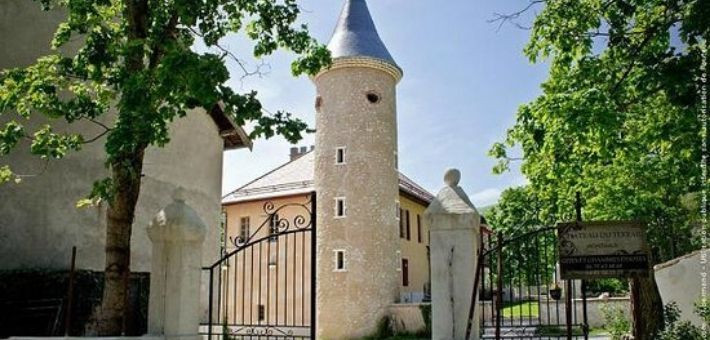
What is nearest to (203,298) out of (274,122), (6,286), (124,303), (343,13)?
(6,286)

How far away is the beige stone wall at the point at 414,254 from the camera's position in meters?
33.5

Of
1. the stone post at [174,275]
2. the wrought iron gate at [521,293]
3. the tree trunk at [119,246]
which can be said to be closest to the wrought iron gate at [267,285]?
the stone post at [174,275]

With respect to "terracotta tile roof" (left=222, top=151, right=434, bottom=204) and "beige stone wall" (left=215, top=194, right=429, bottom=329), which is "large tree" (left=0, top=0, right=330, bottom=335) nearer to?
"beige stone wall" (left=215, top=194, right=429, bottom=329)

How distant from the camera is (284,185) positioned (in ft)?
108

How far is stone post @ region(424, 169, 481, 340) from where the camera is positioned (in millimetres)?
7359

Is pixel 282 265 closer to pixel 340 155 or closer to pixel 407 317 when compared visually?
pixel 340 155

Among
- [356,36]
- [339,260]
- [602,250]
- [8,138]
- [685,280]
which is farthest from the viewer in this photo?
[356,36]

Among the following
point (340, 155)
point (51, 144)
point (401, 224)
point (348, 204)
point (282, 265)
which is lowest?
point (282, 265)

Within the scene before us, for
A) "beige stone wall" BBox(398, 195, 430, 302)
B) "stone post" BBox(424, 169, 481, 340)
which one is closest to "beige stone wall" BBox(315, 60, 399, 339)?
"beige stone wall" BBox(398, 195, 430, 302)

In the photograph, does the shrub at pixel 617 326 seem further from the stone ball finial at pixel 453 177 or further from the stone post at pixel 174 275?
the stone post at pixel 174 275

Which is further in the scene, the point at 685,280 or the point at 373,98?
the point at 373,98

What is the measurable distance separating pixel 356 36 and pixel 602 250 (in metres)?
25.7

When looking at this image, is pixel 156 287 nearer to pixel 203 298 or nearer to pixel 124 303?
pixel 124 303

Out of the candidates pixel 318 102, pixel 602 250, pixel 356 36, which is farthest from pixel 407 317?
pixel 602 250
